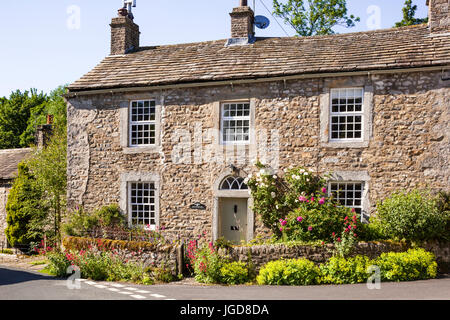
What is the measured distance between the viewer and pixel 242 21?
54.3 ft

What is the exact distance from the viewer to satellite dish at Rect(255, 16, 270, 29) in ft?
56.5

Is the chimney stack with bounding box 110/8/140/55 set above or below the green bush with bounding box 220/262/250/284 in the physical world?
above

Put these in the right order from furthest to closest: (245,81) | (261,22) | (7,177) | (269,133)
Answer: (7,177) < (261,22) < (245,81) < (269,133)

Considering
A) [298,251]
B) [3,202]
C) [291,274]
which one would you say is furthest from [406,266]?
[3,202]

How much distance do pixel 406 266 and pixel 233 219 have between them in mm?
5399

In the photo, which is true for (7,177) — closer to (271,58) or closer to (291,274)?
(271,58)

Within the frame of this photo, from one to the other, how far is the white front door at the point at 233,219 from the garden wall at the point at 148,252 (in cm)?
237

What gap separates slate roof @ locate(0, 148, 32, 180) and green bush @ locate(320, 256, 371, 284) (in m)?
15.8

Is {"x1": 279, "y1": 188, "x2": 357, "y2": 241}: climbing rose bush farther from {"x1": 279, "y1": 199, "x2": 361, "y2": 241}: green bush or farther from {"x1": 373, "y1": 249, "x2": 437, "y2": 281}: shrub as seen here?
{"x1": 373, "y1": 249, "x2": 437, "y2": 281}: shrub

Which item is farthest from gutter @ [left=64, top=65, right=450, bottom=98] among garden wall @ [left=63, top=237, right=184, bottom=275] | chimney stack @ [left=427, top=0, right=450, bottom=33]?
garden wall @ [left=63, top=237, right=184, bottom=275]

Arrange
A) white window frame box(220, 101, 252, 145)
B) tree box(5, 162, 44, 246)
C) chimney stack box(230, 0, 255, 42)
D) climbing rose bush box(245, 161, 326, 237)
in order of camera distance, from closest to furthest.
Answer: climbing rose bush box(245, 161, 326, 237), white window frame box(220, 101, 252, 145), chimney stack box(230, 0, 255, 42), tree box(5, 162, 44, 246)

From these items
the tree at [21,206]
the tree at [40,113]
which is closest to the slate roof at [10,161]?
the tree at [21,206]

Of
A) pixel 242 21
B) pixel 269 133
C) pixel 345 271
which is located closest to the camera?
pixel 345 271

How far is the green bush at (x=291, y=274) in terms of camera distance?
10.6m
